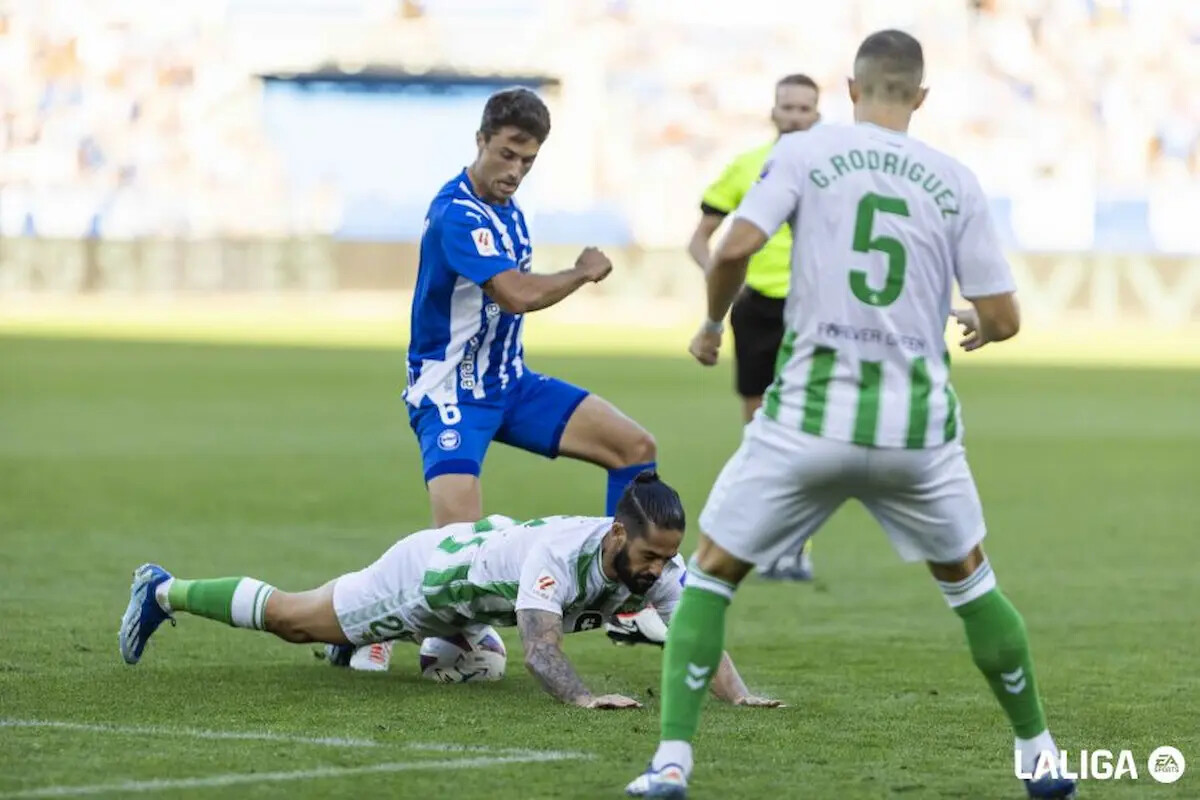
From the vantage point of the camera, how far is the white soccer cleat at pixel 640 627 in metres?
7.23

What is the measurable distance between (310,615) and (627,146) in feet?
138

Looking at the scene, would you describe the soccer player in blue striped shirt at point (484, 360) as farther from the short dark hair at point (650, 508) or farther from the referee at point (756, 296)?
the referee at point (756, 296)

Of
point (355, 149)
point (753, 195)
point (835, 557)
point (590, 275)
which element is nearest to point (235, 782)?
point (753, 195)

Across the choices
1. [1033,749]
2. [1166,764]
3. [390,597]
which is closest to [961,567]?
[1033,749]

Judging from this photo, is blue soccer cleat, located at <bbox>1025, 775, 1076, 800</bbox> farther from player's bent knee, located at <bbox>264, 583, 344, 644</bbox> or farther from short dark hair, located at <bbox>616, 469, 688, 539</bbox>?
player's bent knee, located at <bbox>264, 583, 344, 644</bbox>

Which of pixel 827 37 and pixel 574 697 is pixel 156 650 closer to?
pixel 574 697

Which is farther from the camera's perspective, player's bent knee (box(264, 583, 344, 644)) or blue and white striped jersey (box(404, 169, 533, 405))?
blue and white striped jersey (box(404, 169, 533, 405))

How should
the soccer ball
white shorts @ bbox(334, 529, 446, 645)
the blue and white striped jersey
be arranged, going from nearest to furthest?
white shorts @ bbox(334, 529, 446, 645) < the soccer ball < the blue and white striped jersey

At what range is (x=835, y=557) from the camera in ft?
39.1

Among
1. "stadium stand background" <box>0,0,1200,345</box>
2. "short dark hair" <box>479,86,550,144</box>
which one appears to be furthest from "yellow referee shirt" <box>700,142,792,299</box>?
"stadium stand background" <box>0,0,1200,345</box>

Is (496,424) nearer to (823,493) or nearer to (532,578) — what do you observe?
(532,578)

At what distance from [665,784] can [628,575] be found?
141 centimetres

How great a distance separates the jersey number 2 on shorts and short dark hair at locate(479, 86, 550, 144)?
285 centimetres

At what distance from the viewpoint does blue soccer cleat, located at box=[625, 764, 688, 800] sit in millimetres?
5195
